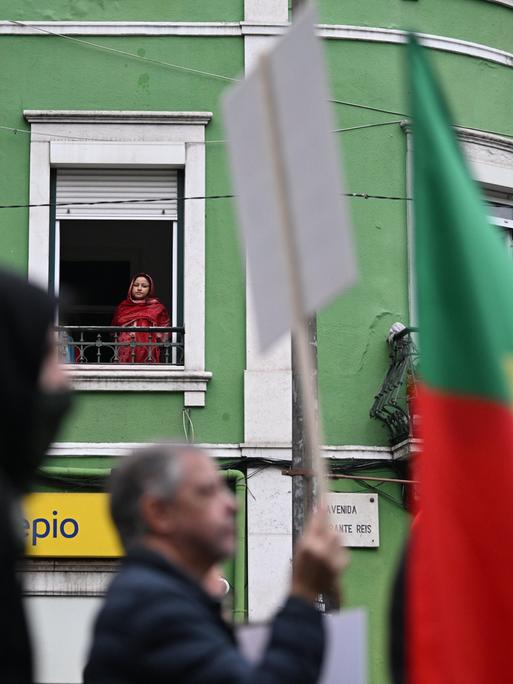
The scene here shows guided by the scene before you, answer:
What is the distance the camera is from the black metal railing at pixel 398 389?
1366cm

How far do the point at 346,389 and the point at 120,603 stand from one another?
10.6 meters

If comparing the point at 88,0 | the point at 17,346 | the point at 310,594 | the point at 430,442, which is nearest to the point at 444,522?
the point at 430,442

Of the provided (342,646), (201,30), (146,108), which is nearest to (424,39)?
(201,30)

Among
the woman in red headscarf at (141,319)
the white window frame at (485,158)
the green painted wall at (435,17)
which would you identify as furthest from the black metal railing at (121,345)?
the green painted wall at (435,17)

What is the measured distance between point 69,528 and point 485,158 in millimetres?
4917

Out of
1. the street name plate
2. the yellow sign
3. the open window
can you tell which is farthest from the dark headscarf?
the open window

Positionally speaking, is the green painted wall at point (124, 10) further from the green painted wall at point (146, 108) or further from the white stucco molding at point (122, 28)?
the green painted wall at point (146, 108)

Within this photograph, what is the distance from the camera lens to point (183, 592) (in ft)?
11.9

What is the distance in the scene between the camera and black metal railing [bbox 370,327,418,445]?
1366 cm

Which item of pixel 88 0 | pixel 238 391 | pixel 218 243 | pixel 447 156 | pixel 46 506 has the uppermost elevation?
pixel 88 0

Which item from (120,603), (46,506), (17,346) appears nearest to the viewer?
(17,346)

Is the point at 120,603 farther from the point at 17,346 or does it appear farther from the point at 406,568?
the point at 406,568

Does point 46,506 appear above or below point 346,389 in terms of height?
below

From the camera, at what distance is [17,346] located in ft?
10.8
